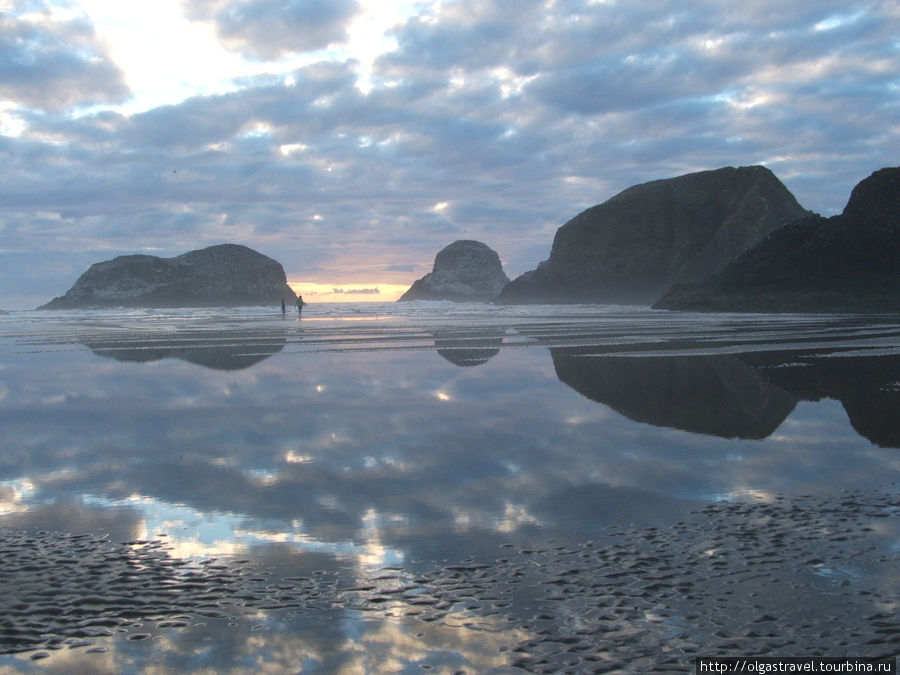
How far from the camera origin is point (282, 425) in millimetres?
11367

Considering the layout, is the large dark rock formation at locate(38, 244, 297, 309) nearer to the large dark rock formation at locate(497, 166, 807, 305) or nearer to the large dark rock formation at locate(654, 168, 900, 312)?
the large dark rock formation at locate(497, 166, 807, 305)

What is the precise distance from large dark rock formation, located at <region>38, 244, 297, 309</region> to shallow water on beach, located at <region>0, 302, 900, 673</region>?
173807 millimetres

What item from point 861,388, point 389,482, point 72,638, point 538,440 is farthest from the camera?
point 861,388

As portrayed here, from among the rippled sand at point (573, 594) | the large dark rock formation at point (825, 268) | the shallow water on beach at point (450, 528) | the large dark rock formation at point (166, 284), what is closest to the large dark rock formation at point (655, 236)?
the large dark rock formation at point (825, 268)

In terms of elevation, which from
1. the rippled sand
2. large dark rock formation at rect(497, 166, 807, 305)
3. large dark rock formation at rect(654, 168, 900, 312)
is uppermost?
large dark rock formation at rect(497, 166, 807, 305)

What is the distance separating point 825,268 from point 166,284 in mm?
161851

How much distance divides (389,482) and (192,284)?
635ft

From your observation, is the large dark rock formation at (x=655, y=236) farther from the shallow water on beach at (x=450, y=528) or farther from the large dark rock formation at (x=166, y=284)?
the shallow water on beach at (x=450, y=528)

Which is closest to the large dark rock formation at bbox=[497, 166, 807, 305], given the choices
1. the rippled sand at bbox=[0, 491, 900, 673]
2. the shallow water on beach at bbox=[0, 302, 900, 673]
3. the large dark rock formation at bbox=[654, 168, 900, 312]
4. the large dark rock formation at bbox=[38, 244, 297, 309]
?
the large dark rock formation at bbox=[654, 168, 900, 312]

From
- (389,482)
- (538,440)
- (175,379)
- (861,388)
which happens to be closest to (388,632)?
(389,482)

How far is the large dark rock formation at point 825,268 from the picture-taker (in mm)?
59906

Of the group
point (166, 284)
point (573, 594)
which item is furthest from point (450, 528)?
point (166, 284)

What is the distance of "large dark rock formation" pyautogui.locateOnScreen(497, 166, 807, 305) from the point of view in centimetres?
11731

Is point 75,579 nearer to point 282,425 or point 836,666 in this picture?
point 836,666
